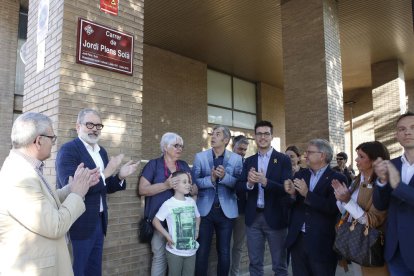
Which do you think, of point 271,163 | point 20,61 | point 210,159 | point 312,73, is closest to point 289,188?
point 271,163

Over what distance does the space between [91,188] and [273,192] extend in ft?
6.85

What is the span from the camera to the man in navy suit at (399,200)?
8.81ft

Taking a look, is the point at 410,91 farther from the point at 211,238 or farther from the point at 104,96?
the point at 104,96

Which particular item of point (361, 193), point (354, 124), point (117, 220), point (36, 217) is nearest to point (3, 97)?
point (117, 220)

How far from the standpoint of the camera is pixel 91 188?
9.83ft

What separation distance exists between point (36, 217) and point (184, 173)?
1.88 metres

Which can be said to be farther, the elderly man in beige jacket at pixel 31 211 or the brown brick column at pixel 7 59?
the brown brick column at pixel 7 59

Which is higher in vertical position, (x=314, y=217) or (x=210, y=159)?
→ (x=210, y=159)

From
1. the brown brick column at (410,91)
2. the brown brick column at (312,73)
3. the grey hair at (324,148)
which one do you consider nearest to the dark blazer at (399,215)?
the grey hair at (324,148)

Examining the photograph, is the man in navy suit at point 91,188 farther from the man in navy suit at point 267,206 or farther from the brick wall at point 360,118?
the brick wall at point 360,118

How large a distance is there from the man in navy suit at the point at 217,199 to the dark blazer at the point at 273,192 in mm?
188

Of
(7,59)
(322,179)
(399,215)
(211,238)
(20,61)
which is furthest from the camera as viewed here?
(20,61)

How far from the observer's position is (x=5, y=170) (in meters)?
2.18

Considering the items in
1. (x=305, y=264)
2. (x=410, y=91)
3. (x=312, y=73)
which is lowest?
(x=305, y=264)
